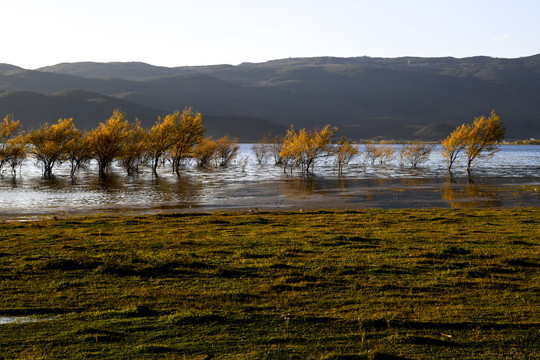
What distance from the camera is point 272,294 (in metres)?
11.9

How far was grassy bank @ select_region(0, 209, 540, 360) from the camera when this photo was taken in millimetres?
8547

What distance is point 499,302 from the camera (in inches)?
439

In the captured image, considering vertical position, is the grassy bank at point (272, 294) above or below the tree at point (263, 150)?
below

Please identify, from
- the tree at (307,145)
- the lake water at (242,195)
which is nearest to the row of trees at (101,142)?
the lake water at (242,195)

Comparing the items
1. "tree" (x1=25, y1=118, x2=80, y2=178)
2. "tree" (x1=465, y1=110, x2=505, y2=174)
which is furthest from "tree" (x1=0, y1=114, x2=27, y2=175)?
"tree" (x1=465, y1=110, x2=505, y2=174)

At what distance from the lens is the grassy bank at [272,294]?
8.55 meters

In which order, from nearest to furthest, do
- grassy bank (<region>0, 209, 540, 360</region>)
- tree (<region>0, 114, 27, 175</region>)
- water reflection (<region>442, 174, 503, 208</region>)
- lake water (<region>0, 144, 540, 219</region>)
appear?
1. grassy bank (<region>0, 209, 540, 360</region>)
2. lake water (<region>0, 144, 540, 219</region>)
3. water reflection (<region>442, 174, 503, 208</region>)
4. tree (<region>0, 114, 27, 175</region>)

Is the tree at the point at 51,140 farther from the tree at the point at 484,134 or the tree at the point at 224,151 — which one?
the tree at the point at 484,134

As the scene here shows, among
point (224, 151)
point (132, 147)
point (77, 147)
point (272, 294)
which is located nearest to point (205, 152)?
point (224, 151)

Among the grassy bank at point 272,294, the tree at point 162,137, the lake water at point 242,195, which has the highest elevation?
the tree at point 162,137

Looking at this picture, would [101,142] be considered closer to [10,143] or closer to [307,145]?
[10,143]

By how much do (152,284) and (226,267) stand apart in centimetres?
Result: 244

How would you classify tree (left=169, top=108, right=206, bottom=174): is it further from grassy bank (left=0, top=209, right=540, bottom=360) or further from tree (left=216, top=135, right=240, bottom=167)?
grassy bank (left=0, top=209, right=540, bottom=360)

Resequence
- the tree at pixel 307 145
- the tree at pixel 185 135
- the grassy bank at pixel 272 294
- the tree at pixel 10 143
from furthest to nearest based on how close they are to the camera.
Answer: the tree at pixel 185 135 < the tree at pixel 307 145 < the tree at pixel 10 143 < the grassy bank at pixel 272 294
